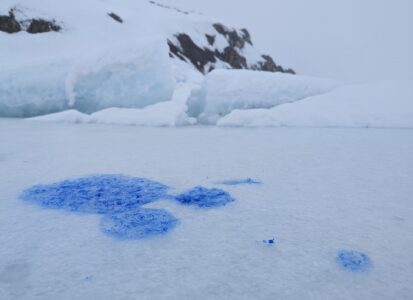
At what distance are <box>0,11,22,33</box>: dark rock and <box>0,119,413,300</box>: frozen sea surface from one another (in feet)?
41.5

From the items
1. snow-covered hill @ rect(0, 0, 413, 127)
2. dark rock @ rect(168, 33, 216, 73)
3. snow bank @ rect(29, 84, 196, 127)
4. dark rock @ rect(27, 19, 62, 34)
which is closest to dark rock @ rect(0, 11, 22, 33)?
dark rock @ rect(27, 19, 62, 34)

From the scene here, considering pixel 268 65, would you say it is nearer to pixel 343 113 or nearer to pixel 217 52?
pixel 217 52

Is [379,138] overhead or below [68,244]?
overhead

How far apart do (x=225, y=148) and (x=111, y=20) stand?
13.8 metres

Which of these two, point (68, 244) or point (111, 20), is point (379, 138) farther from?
point (111, 20)

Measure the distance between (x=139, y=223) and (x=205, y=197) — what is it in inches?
15.9

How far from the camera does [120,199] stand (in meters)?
1.64

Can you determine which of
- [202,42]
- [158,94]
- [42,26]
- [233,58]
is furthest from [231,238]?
[233,58]

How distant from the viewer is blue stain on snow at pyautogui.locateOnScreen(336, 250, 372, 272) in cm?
102

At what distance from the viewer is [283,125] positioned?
517cm

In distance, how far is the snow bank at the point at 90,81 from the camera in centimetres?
569

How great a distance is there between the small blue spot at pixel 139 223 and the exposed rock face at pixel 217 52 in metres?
16.3

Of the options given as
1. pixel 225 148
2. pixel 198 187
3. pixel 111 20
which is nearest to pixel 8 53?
pixel 111 20

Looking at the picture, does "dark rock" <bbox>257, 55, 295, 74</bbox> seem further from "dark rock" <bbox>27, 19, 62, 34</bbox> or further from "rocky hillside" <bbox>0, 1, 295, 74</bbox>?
"dark rock" <bbox>27, 19, 62, 34</bbox>
